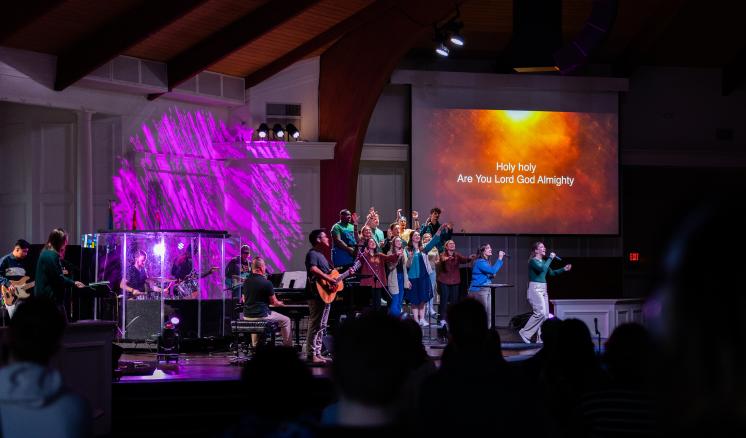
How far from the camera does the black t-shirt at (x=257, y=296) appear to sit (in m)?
10.0

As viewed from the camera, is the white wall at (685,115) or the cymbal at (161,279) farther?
the white wall at (685,115)

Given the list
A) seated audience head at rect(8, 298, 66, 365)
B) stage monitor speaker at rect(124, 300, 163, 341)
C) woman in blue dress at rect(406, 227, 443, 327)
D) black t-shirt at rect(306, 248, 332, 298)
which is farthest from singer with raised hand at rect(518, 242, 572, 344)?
seated audience head at rect(8, 298, 66, 365)

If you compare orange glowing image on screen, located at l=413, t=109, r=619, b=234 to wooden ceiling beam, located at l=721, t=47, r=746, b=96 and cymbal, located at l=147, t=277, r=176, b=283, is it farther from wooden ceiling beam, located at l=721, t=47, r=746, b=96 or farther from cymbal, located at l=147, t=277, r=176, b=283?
cymbal, located at l=147, t=277, r=176, b=283

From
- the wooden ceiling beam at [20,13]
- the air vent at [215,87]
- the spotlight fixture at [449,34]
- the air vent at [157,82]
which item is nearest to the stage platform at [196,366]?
the wooden ceiling beam at [20,13]

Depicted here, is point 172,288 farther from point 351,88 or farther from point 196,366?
point 351,88

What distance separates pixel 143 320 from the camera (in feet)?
35.3

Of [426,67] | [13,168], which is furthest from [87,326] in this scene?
[426,67]

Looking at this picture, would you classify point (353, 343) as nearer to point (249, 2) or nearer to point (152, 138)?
point (249, 2)

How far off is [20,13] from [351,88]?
6177mm

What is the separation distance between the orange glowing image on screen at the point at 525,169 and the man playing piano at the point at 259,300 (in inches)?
261

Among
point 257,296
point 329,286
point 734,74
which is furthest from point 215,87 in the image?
point 734,74

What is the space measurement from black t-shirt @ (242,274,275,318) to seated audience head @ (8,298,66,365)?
24.0 feet

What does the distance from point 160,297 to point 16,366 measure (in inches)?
323

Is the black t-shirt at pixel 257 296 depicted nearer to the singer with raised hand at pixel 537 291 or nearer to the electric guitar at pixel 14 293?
the electric guitar at pixel 14 293
